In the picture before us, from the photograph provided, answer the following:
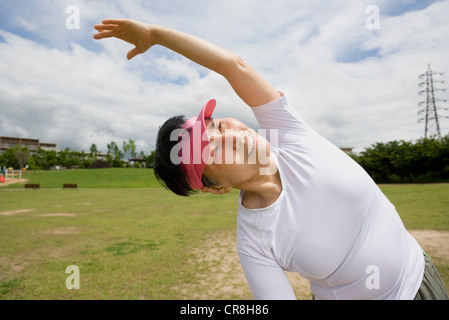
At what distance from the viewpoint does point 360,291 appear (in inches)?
62.0

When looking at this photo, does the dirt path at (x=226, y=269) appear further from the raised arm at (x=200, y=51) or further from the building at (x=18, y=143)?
the building at (x=18, y=143)

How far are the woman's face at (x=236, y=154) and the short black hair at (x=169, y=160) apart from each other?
0.15 metres

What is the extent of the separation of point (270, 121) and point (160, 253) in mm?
6274

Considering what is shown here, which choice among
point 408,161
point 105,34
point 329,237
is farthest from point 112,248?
point 408,161

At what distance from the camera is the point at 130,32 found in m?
1.62

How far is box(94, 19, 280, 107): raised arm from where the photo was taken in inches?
58.6

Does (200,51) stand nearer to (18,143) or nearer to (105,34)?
(105,34)

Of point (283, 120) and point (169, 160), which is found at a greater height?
point (283, 120)

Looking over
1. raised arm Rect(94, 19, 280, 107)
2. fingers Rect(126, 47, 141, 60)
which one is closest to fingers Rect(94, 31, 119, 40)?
raised arm Rect(94, 19, 280, 107)

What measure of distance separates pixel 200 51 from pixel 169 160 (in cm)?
68

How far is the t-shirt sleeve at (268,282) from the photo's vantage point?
149cm

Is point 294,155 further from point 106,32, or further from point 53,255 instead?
point 53,255
